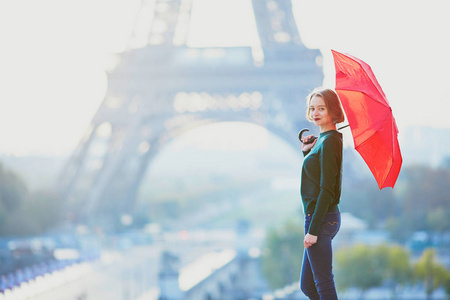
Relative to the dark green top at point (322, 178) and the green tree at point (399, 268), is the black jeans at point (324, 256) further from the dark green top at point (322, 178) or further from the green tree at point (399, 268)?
the green tree at point (399, 268)

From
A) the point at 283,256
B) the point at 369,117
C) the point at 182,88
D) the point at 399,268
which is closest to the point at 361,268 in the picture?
the point at 399,268

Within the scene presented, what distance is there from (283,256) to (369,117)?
16406 millimetres

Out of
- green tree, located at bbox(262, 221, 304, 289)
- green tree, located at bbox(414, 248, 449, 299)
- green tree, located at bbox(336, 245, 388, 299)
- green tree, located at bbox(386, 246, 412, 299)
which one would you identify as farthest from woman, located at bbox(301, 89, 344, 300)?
green tree, located at bbox(262, 221, 304, 289)

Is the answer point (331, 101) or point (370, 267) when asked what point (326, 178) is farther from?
point (370, 267)

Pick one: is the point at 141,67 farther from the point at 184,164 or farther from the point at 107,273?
the point at 184,164

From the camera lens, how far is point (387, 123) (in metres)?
3.54

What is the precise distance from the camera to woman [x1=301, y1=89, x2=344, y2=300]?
3352 millimetres

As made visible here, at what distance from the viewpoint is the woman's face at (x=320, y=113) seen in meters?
3.53

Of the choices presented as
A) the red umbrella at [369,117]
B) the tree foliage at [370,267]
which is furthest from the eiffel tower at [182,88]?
the red umbrella at [369,117]

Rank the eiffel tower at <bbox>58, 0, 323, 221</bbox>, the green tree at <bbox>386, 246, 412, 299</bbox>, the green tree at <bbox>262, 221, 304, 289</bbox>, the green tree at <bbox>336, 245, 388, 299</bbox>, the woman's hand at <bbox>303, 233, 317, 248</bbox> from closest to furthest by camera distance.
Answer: the woman's hand at <bbox>303, 233, 317, 248</bbox>, the green tree at <bbox>336, 245, 388, 299</bbox>, the green tree at <bbox>386, 246, 412, 299</bbox>, the green tree at <bbox>262, 221, 304, 289</bbox>, the eiffel tower at <bbox>58, 0, 323, 221</bbox>

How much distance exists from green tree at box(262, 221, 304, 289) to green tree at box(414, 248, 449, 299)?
327 cm

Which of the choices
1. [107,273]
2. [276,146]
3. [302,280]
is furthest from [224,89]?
[276,146]

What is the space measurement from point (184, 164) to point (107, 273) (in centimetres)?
7354

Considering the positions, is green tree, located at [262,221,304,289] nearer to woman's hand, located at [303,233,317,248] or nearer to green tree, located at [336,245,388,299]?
green tree, located at [336,245,388,299]
